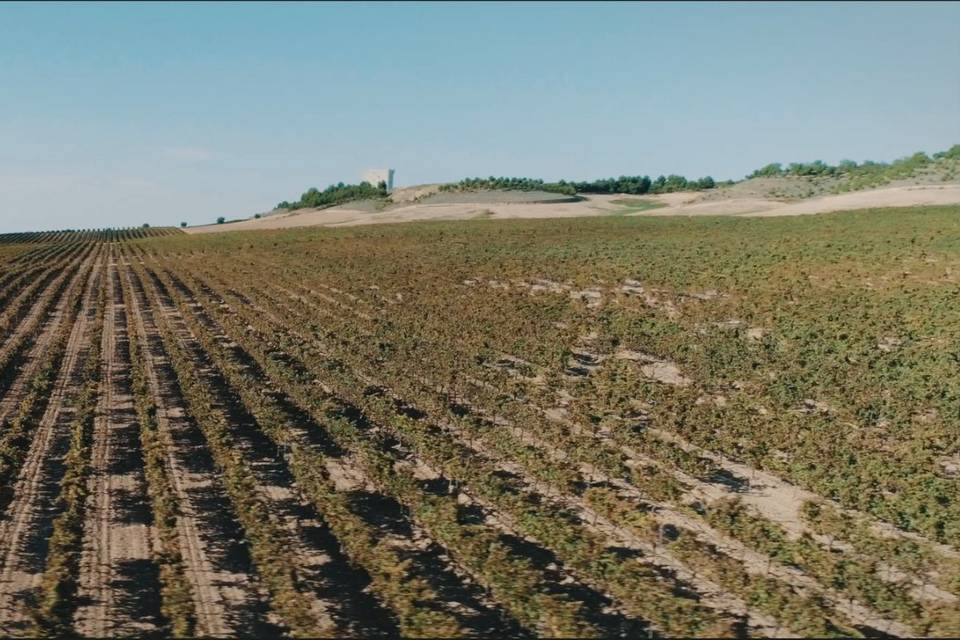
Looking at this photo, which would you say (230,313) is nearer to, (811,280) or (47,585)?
(47,585)

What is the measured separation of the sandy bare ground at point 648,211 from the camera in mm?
69750

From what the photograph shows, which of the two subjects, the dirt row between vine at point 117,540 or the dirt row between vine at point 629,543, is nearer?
the dirt row between vine at point 117,540

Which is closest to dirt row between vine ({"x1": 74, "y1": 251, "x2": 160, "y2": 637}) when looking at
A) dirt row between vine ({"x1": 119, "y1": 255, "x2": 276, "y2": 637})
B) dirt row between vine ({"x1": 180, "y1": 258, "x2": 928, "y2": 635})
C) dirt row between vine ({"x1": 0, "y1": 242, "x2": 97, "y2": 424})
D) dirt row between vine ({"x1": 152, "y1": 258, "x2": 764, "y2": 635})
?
dirt row between vine ({"x1": 119, "y1": 255, "x2": 276, "y2": 637})

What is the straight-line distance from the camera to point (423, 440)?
17625mm

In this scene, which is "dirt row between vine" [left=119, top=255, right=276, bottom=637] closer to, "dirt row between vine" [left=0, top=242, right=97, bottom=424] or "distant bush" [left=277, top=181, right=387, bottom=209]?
"dirt row between vine" [left=0, top=242, right=97, bottom=424]

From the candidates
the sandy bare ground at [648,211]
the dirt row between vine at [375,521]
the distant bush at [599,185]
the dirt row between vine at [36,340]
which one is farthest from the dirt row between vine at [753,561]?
the distant bush at [599,185]

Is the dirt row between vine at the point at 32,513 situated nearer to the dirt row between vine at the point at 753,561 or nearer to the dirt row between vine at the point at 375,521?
the dirt row between vine at the point at 375,521

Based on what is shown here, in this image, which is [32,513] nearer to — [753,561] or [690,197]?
[753,561]

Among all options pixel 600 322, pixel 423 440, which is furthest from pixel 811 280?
pixel 423 440

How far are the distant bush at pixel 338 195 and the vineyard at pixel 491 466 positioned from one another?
327 ft

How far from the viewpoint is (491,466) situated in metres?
16.2

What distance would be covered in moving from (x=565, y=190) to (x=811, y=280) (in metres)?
82.0

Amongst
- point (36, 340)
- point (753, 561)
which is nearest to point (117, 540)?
point (753, 561)

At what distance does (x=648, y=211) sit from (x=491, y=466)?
8060 cm
